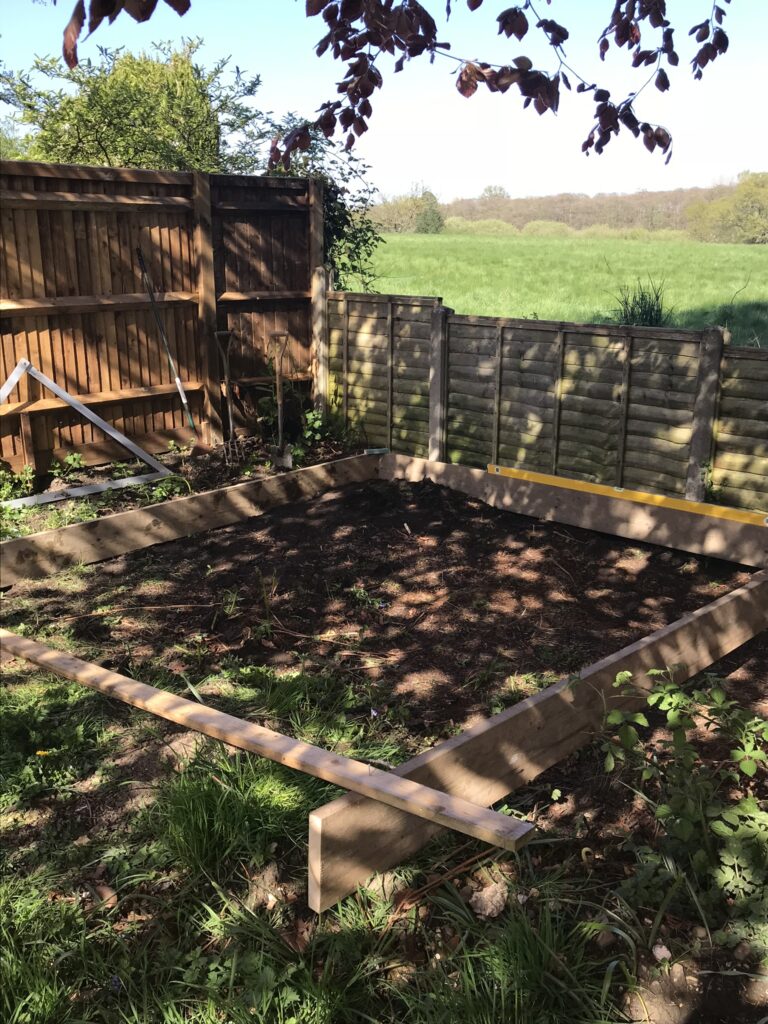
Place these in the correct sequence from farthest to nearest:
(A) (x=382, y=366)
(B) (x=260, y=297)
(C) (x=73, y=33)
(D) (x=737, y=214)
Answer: (D) (x=737, y=214) < (B) (x=260, y=297) < (A) (x=382, y=366) < (C) (x=73, y=33)

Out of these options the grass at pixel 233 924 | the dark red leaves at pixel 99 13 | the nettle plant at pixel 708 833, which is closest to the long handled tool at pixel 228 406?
the grass at pixel 233 924

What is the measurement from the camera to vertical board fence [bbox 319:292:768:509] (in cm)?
733

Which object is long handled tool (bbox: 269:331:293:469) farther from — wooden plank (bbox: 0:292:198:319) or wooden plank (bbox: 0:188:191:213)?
wooden plank (bbox: 0:188:191:213)

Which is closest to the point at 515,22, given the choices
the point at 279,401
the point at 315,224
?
the point at 279,401

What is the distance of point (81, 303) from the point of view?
28.8 ft

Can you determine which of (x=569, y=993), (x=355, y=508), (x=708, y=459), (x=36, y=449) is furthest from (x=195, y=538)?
(x=569, y=993)

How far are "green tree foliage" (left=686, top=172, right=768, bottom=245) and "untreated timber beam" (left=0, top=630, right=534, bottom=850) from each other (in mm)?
55552

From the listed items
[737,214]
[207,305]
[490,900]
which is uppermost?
[737,214]

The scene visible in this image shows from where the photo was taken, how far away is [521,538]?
7633 mm

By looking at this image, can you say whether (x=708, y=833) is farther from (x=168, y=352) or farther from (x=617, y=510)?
(x=168, y=352)

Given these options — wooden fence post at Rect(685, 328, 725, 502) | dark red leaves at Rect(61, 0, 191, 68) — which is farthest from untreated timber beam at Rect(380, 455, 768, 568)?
dark red leaves at Rect(61, 0, 191, 68)

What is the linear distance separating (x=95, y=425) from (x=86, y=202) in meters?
2.04

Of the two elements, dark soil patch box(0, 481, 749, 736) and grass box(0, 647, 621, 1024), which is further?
dark soil patch box(0, 481, 749, 736)

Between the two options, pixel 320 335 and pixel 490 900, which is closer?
pixel 490 900
